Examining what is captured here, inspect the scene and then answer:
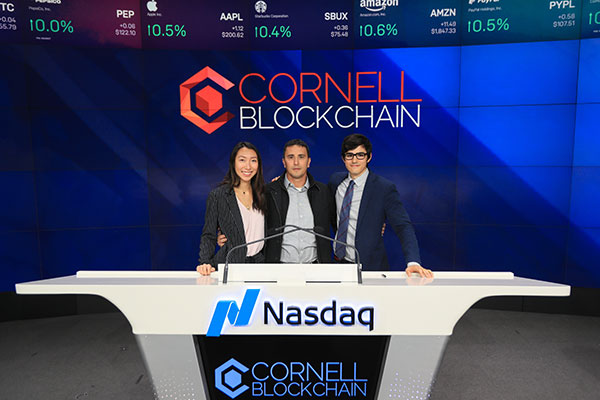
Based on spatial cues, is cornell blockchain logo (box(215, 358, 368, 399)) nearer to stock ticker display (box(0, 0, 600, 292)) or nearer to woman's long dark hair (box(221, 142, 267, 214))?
woman's long dark hair (box(221, 142, 267, 214))

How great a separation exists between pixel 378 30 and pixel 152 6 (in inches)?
89.8

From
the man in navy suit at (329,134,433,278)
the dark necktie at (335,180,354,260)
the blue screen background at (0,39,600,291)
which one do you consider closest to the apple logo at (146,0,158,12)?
the blue screen background at (0,39,600,291)

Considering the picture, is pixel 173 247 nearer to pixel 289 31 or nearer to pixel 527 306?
pixel 289 31

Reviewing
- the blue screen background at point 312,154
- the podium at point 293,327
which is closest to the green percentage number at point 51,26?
the blue screen background at point 312,154

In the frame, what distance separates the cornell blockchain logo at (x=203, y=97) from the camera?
3875mm

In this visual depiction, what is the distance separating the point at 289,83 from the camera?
3.87 metres

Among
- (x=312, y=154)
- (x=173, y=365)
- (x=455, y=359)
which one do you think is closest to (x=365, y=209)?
(x=173, y=365)

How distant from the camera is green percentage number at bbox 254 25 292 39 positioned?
3842mm

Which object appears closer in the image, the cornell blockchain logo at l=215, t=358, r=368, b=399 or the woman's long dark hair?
the cornell blockchain logo at l=215, t=358, r=368, b=399

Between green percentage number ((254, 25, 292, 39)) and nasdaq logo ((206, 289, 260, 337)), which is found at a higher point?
green percentage number ((254, 25, 292, 39))

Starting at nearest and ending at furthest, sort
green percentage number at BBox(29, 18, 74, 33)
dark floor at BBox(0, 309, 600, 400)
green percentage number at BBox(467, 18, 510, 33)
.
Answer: dark floor at BBox(0, 309, 600, 400), green percentage number at BBox(29, 18, 74, 33), green percentage number at BBox(467, 18, 510, 33)

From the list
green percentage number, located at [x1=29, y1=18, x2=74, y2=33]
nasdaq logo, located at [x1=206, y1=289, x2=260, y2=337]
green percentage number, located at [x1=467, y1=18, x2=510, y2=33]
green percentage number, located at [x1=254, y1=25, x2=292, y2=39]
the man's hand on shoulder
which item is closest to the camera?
nasdaq logo, located at [x1=206, y1=289, x2=260, y2=337]

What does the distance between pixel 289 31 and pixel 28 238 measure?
11.0 ft

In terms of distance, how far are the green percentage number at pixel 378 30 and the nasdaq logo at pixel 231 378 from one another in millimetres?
3421
